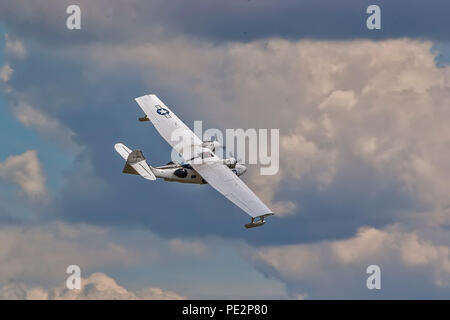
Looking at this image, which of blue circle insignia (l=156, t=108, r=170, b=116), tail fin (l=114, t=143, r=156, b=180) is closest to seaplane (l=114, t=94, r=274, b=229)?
tail fin (l=114, t=143, r=156, b=180)

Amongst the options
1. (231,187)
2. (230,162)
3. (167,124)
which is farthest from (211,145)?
(231,187)

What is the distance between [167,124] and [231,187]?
2219 centimetres

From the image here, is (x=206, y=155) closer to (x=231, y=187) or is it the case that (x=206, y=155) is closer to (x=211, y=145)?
(x=211, y=145)

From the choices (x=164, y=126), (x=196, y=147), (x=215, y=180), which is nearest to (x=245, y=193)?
(x=215, y=180)

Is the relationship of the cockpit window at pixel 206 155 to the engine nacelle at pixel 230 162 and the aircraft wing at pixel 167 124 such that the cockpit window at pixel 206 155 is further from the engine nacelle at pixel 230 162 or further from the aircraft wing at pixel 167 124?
the aircraft wing at pixel 167 124

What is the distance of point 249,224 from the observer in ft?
399

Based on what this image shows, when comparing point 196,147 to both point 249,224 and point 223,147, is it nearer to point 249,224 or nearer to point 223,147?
point 223,147

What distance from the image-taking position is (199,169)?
13000 cm

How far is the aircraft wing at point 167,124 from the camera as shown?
139 metres

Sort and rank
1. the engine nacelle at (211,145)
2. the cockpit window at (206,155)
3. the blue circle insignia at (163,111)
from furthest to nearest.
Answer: the blue circle insignia at (163,111) < the engine nacelle at (211,145) < the cockpit window at (206,155)

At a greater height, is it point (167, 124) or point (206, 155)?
point (167, 124)

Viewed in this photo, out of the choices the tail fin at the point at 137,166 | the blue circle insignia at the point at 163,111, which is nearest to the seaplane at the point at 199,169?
the tail fin at the point at 137,166

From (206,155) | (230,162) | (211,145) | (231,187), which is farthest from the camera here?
(211,145)

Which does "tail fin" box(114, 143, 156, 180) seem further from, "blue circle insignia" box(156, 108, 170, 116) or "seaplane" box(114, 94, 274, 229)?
"blue circle insignia" box(156, 108, 170, 116)
